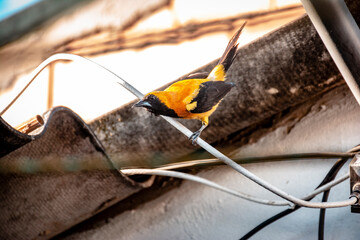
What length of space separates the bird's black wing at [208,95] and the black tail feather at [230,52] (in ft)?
0.08

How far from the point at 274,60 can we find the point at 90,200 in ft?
1.15

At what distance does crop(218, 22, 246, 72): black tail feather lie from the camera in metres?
0.40

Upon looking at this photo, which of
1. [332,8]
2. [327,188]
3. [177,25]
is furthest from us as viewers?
[177,25]

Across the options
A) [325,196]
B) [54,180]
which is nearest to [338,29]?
[325,196]

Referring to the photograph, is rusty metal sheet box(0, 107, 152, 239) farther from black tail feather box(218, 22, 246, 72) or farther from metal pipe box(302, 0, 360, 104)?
metal pipe box(302, 0, 360, 104)

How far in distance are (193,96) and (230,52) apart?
0.29 feet

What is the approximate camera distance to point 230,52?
415 mm

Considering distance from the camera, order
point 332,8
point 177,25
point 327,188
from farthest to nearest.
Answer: point 177,25, point 327,188, point 332,8

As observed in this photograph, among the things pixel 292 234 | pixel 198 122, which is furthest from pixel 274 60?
pixel 292 234

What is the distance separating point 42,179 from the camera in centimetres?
50

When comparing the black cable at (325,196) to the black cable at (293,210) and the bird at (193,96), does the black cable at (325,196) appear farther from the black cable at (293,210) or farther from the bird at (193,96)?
the bird at (193,96)

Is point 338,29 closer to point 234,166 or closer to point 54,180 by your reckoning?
point 234,166

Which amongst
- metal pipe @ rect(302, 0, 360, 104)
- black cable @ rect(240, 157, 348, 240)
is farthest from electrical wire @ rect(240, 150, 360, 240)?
metal pipe @ rect(302, 0, 360, 104)

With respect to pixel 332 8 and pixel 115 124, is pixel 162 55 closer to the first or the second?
pixel 115 124
